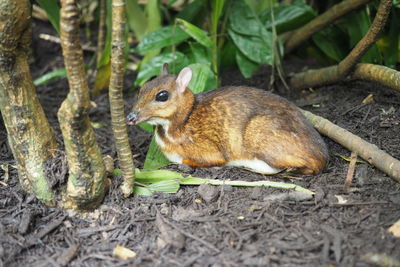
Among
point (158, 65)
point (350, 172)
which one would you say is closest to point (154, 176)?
point (350, 172)

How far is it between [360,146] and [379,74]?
1092 mm

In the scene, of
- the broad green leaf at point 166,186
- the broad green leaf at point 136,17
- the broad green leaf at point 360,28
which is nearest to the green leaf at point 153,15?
the broad green leaf at point 136,17

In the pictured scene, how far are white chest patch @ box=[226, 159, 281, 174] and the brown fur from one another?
48mm

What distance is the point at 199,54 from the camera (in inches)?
254

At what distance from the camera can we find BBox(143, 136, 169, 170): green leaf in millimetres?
4969

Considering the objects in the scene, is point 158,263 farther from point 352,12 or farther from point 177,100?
point 352,12

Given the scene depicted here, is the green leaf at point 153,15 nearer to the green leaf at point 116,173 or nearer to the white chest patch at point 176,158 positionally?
the white chest patch at point 176,158

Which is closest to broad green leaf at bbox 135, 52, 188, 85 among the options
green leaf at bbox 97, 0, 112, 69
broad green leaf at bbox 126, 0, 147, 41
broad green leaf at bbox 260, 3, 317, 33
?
green leaf at bbox 97, 0, 112, 69

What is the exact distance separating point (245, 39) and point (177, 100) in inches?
85.5

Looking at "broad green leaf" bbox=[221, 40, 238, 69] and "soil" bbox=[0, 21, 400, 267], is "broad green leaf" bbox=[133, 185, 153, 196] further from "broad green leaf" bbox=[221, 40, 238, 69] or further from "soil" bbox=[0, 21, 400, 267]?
"broad green leaf" bbox=[221, 40, 238, 69]

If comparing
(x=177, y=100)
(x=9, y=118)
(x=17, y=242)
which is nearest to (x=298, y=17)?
(x=177, y=100)

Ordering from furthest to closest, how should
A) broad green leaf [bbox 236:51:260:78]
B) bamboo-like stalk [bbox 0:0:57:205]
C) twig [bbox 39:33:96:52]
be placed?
twig [bbox 39:33:96:52] → broad green leaf [bbox 236:51:260:78] → bamboo-like stalk [bbox 0:0:57:205]

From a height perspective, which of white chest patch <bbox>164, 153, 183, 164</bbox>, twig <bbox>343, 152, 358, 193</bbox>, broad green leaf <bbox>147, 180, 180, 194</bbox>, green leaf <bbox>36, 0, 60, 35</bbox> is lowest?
white chest patch <bbox>164, 153, 183, 164</bbox>

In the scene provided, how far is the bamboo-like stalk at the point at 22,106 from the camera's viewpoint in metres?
3.67
